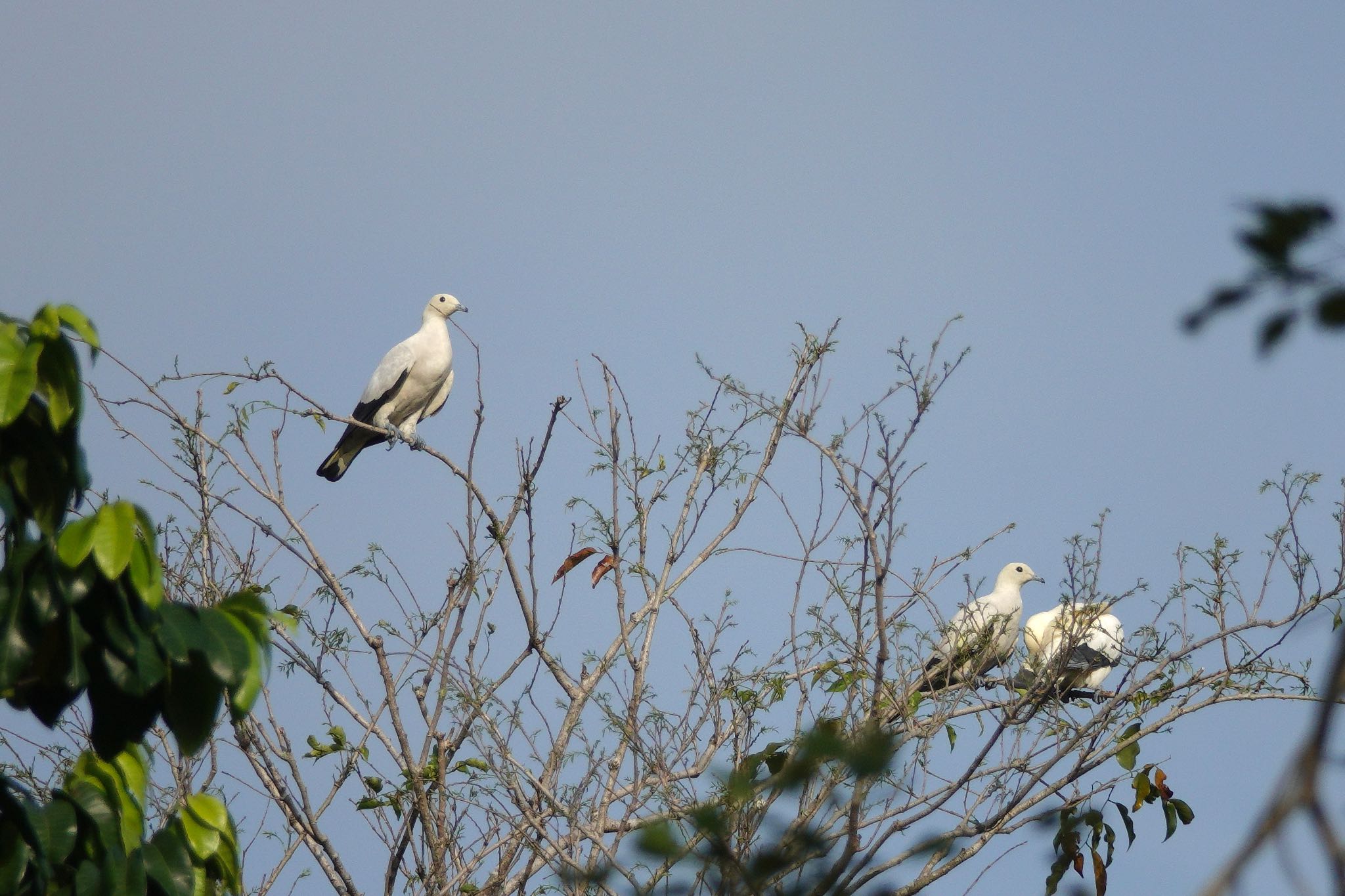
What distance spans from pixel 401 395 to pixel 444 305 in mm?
991

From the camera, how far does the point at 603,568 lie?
16.8 feet

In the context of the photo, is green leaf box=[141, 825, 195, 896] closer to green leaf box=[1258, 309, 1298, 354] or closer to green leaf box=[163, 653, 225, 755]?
green leaf box=[163, 653, 225, 755]

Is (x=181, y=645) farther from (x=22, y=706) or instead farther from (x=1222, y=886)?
(x=1222, y=886)

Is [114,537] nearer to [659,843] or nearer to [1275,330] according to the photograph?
[659,843]

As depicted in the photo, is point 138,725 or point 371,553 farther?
point 371,553

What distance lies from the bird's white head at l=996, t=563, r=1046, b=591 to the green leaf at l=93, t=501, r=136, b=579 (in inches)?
313

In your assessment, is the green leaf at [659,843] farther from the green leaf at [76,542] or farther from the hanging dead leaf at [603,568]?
the hanging dead leaf at [603,568]

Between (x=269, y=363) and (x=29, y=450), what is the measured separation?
3.01 meters

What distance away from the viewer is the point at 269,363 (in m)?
5.22

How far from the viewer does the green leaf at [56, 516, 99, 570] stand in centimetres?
222

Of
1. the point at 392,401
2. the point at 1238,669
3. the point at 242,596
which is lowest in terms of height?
the point at 242,596

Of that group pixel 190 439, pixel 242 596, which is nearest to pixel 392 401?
pixel 190 439

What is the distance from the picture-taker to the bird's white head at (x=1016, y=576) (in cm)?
948

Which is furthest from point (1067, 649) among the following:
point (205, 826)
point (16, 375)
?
point (16, 375)
